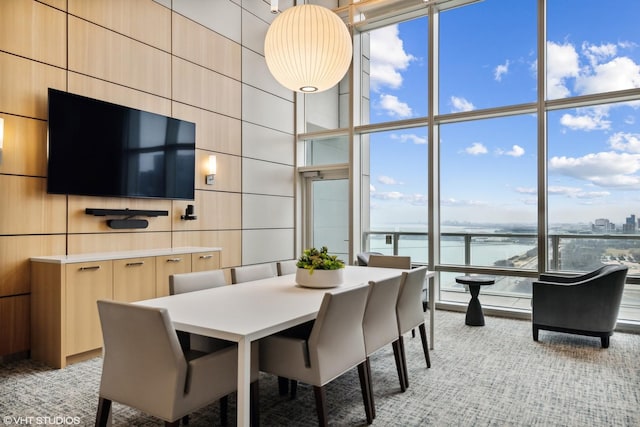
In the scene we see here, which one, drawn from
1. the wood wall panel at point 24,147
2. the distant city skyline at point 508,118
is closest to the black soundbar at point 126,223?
the wood wall panel at point 24,147

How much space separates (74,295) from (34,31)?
2.29 meters

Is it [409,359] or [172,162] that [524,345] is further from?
[172,162]

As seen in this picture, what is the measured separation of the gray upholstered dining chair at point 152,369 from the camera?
1.90 metres

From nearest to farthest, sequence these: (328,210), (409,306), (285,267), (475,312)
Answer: (409,306)
(285,267)
(475,312)
(328,210)

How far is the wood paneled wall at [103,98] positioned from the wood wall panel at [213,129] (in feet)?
0.04

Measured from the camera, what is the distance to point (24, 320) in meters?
3.66

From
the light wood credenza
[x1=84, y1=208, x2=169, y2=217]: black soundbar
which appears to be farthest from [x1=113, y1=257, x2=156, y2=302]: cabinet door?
[x1=84, y1=208, x2=169, y2=217]: black soundbar

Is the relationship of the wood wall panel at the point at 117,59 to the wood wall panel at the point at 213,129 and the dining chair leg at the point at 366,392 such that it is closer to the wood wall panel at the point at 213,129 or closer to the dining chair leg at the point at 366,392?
the wood wall panel at the point at 213,129

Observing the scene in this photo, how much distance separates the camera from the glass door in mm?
6879

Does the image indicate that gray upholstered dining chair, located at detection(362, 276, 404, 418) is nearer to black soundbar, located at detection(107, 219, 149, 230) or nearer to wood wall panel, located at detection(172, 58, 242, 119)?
black soundbar, located at detection(107, 219, 149, 230)

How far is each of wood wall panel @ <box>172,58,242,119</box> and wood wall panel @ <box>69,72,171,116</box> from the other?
0.26m

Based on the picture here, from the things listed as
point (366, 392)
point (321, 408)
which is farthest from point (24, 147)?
point (366, 392)

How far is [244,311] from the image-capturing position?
240 cm

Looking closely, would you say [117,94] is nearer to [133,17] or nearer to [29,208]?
[133,17]
